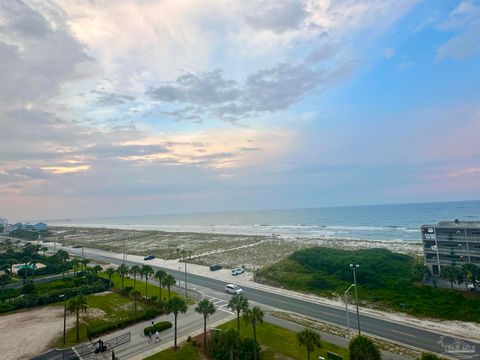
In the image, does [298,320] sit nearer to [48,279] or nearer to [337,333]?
[337,333]

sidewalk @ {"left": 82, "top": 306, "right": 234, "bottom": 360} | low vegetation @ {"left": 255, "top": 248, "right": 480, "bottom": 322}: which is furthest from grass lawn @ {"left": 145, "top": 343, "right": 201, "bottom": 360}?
low vegetation @ {"left": 255, "top": 248, "right": 480, "bottom": 322}

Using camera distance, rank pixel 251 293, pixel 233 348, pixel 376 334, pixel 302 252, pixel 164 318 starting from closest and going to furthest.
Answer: pixel 233 348
pixel 376 334
pixel 164 318
pixel 251 293
pixel 302 252

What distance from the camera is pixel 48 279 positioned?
7931 centimetres

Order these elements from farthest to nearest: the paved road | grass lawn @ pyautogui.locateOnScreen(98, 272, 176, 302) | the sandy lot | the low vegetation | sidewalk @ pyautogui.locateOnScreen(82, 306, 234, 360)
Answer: grass lawn @ pyautogui.locateOnScreen(98, 272, 176, 302), the low vegetation, the sandy lot, sidewalk @ pyautogui.locateOnScreen(82, 306, 234, 360), the paved road

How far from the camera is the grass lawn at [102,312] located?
45.6 meters

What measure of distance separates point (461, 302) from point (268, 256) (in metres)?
65.4

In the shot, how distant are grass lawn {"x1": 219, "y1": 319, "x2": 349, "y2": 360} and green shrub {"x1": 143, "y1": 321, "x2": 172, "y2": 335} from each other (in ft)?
29.6

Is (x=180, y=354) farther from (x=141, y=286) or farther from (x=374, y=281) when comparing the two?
(x=374, y=281)

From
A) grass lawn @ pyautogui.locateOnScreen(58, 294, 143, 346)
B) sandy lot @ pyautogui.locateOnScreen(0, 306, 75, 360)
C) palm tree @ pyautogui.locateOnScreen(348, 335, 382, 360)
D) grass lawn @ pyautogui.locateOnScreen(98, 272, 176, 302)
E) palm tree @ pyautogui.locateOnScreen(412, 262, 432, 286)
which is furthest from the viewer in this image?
grass lawn @ pyautogui.locateOnScreen(98, 272, 176, 302)

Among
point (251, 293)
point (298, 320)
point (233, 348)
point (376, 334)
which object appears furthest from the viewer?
point (251, 293)

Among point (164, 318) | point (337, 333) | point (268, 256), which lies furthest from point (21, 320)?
point (268, 256)

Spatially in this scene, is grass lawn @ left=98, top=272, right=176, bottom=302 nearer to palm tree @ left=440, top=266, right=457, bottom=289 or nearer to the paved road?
the paved road

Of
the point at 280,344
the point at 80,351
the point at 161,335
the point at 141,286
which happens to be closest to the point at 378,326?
the point at 280,344

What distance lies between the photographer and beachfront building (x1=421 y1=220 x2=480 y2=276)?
62.5 m
